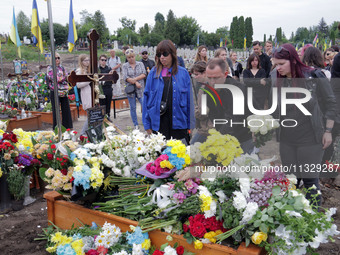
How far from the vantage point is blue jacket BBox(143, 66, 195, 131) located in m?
3.87

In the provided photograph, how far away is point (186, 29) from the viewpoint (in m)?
68.3

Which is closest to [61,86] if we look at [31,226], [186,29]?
[31,226]

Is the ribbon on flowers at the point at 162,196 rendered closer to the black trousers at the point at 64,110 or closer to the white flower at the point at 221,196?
the white flower at the point at 221,196

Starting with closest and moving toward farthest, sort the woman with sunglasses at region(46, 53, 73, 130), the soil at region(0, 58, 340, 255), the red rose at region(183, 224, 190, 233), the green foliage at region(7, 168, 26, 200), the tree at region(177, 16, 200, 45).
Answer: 1. the red rose at region(183, 224, 190, 233)
2. the soil at region(0, 58, 340, 255)
3. the green foliage at region(7, 168, 26, 200)
4. the woman with sunglasses at region(46, 53, 73, 130)
5. the tree at region(177, 16, 200, 45)

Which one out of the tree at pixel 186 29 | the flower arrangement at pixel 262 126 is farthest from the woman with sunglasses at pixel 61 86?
the tree at pixel 186 29

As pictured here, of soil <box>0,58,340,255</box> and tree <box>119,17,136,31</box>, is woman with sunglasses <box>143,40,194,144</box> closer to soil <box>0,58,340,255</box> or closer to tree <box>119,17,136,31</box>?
soil <box>0,58,340,255</box>

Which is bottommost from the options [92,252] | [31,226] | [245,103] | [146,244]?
[31,226]

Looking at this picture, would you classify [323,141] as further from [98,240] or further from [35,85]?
[35,85]

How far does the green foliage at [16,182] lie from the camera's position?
3938 mm

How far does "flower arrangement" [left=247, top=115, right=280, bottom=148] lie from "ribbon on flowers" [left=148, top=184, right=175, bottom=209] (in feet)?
3.11

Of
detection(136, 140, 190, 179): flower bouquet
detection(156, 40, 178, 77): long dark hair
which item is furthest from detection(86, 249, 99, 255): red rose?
detection(156, 40, 178, 77): long dark hair

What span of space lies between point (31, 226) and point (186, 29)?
6828cm

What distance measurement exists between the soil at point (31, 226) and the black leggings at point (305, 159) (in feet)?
2.02

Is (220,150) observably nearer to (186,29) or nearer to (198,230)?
(198,230)
